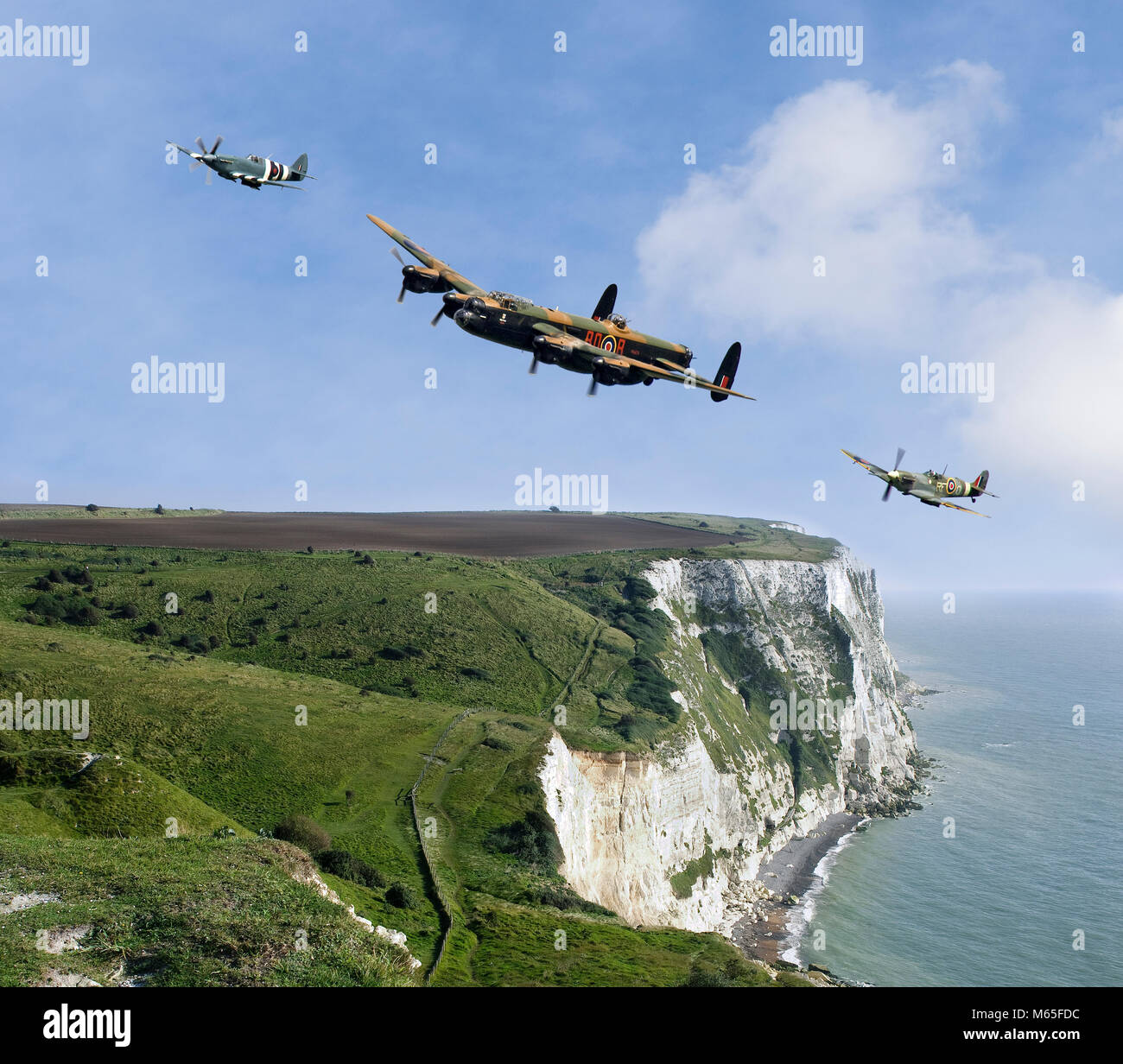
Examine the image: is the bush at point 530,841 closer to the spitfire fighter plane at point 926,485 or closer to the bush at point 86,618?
the spitfire fighter plane at point 926,485

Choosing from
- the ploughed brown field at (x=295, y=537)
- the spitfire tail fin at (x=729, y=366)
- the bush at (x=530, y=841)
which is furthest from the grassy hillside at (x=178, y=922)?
the ploughed brown field at (x=295, y=537)

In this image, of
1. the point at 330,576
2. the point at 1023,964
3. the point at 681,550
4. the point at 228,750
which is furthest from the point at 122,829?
the point at 681,550

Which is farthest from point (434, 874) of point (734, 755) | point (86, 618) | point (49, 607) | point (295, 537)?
point (295, 537)

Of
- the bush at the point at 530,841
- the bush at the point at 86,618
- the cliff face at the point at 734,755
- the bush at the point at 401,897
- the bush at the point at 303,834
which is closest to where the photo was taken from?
the bush at the point at 401,897

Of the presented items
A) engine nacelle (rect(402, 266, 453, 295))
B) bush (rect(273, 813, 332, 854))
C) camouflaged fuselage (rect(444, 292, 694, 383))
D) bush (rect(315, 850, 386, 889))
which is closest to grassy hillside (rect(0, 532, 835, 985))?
bush (rect(315, 850, 386, 889))

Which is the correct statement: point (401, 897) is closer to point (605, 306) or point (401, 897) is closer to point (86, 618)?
point (605, 306)
